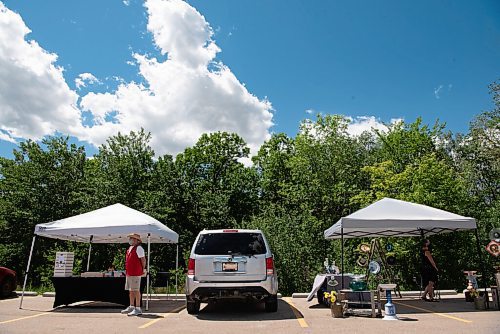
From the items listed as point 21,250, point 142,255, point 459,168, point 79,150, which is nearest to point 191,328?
point 142,255

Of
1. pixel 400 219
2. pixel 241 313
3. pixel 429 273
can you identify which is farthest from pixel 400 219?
pixel 241 313

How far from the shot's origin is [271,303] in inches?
324

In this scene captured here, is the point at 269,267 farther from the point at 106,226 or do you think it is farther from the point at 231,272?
the point at 106,226

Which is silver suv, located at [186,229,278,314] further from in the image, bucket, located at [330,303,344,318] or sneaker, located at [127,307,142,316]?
sneaker, located at [127,307,142,316]

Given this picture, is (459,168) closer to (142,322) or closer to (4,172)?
(142,322)

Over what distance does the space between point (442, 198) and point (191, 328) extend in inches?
654

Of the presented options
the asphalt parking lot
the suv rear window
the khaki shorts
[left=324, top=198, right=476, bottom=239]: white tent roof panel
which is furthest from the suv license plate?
[left=324, top=198, right=476, bottom=239]: white tent roof panel

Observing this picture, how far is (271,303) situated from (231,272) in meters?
1.31

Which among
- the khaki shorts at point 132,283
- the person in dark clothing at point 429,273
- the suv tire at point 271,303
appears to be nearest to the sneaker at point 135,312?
the khaki shorts at point 132,283

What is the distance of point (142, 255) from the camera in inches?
344

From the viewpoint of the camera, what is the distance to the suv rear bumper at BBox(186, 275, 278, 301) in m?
7.52

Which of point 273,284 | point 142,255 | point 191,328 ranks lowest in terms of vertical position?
point 191,328

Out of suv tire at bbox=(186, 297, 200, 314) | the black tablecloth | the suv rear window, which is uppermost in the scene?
the suv rear window

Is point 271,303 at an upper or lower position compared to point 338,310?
upper
